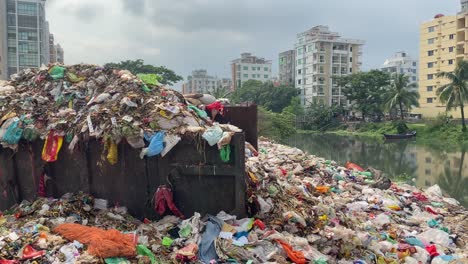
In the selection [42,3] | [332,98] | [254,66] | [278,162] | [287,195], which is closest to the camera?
[287,195]

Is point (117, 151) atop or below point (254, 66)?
below

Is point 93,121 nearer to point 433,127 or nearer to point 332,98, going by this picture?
point 433,127

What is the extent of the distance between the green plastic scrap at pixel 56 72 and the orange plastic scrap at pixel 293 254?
3.41 m

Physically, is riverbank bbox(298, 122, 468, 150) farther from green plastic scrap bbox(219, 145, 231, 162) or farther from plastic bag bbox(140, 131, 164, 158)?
plastic bag bbox(140, 131, 164, 158)

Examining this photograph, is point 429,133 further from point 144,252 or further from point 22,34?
point 22,34

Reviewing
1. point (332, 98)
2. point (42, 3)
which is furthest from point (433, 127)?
point (42, 3)

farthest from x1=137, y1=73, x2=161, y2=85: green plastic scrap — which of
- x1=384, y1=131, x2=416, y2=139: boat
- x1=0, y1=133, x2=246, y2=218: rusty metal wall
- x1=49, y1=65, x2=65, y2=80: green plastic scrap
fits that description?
x1=384, y1=131, x2=416, y2=139: boat

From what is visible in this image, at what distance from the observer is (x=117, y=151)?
4199mm

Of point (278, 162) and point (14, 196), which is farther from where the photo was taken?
point (278, 162)

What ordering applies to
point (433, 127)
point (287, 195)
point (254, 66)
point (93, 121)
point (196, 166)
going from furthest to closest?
point (254, 66), point (433, 127), point (287, 195), point (93, 121), point (196, 166)

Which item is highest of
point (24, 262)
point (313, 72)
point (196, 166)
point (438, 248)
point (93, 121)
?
point (313, 72)

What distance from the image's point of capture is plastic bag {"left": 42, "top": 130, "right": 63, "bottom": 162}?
171 inches

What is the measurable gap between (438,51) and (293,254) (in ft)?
171

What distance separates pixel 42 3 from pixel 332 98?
4047 cm
